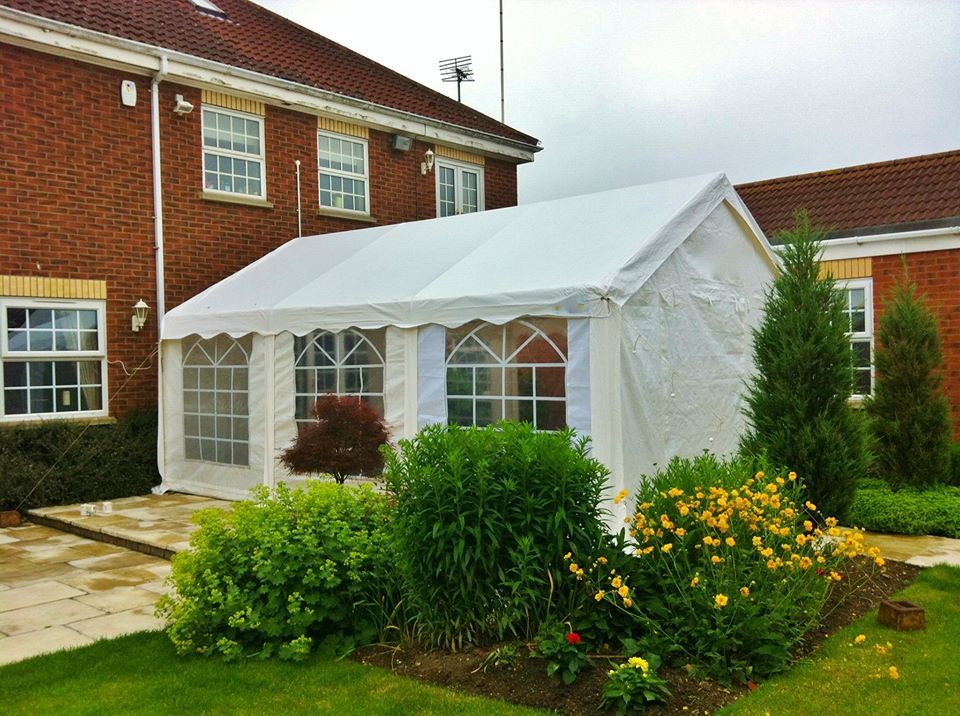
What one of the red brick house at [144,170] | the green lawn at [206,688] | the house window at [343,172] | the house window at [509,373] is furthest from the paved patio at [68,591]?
the house window at [343,172]

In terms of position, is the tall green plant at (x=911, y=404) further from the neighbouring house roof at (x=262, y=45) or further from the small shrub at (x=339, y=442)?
the neighbouring house roof at (x=262, y=45)

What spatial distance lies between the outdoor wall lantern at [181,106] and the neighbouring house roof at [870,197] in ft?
26.2

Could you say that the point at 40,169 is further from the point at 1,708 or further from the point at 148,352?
the point at 1,708

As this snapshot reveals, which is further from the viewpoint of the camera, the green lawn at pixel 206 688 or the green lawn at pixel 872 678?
the green lawn at pixel 206 688

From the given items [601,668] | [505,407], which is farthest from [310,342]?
[601,668]

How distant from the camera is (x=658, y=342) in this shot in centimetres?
694

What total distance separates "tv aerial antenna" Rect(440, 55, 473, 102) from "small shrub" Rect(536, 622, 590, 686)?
55.8ft

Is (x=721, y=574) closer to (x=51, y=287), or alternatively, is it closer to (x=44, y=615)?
(x=44, y=615)

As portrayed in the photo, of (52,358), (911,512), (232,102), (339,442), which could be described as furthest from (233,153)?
(911,512)

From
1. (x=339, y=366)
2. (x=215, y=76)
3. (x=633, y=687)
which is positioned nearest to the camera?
(x=633, y=687)

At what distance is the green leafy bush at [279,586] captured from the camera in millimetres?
4617

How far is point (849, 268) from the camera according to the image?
1088 centimetres

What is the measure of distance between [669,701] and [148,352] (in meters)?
8.58

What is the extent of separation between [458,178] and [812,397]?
8.95 meters
